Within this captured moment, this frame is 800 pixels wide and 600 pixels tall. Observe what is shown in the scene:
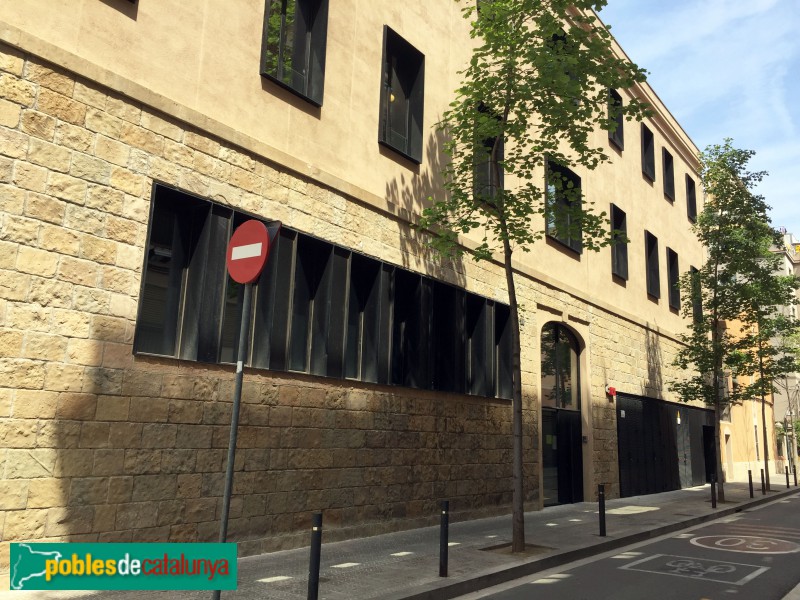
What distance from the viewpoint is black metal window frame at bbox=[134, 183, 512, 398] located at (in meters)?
8.21

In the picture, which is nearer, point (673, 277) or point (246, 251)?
Answer: point (246, 251)

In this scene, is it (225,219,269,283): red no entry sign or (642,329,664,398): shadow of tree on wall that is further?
(642,329,664,398): shadow of tree on wall

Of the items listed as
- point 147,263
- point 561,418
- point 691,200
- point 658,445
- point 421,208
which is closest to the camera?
point 147,263

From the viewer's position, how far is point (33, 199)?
265 inches

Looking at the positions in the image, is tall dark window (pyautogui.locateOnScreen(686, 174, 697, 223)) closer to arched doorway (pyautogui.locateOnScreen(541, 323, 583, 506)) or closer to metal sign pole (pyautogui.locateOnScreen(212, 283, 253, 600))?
arched doorway (pyautogui.locateOnScreen(541, 323, 583, 506))

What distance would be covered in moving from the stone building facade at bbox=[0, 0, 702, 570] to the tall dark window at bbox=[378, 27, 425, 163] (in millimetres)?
257

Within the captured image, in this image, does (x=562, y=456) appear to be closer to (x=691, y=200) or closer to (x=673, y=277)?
(x=673, y=277)

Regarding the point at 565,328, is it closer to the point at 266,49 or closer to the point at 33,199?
the point at 266,49

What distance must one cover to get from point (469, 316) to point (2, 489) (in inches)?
359

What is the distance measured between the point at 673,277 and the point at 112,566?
2336 cm

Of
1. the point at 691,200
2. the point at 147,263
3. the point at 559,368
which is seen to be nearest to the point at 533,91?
the point at 147,263

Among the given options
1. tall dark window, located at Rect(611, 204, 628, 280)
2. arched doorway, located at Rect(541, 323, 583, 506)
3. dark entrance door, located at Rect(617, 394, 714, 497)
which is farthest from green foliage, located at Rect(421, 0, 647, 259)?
dark entrance door, located at Rect(617, 394, 714, 497)

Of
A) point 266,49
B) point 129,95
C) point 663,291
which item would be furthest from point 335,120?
point 663,291

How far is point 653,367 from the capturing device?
22359 millimetres
